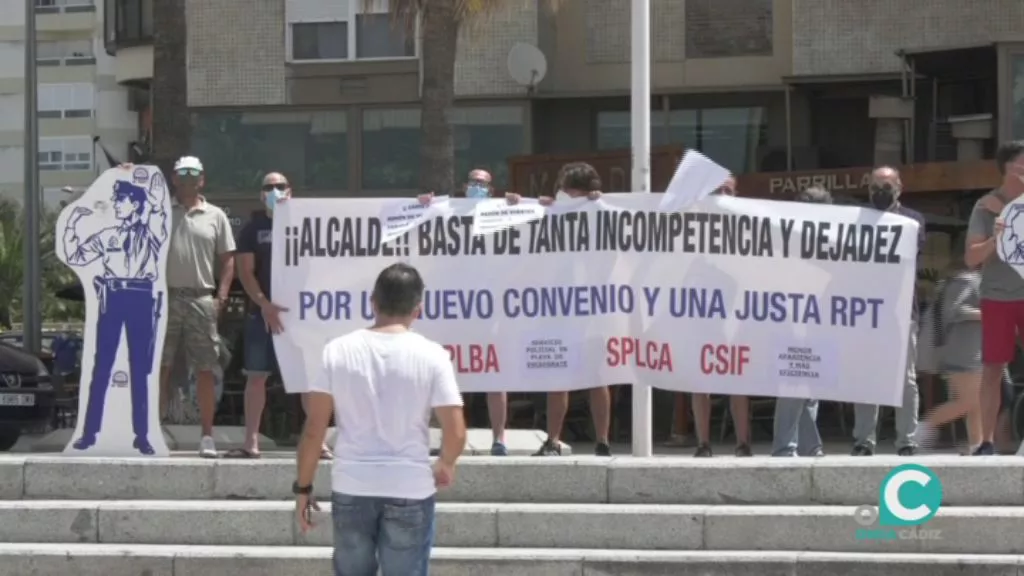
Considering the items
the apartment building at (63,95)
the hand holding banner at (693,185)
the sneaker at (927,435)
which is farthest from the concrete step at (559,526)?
the apartment building at (63,95)

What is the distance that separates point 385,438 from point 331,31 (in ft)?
65.1

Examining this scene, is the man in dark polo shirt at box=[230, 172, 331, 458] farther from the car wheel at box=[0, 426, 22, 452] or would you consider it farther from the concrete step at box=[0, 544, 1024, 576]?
the car wheel at box=[0, 426, 22, 452]

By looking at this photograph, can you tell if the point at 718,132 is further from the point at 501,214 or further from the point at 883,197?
the point at 501,214

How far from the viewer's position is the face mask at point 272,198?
34.9ft

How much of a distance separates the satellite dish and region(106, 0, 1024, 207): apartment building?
211 mm

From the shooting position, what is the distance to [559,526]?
368 inches

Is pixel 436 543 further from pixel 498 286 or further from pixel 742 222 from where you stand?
pixel 742 222

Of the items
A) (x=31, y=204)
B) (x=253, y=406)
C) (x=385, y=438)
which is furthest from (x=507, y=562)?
(x=31, y=204)

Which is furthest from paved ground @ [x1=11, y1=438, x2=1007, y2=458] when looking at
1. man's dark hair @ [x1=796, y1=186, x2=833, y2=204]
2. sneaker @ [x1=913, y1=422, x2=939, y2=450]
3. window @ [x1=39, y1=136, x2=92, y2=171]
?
window @ [x1=39, y1=136, x2=92, y2=171]

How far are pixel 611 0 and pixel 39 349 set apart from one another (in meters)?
9.49

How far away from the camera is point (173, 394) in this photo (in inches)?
493

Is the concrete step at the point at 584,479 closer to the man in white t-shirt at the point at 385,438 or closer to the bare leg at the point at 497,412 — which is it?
the bare leg at the point at 497,412

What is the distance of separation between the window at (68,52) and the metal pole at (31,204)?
3631 centimetres

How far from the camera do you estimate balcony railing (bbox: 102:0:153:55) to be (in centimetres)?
2850
